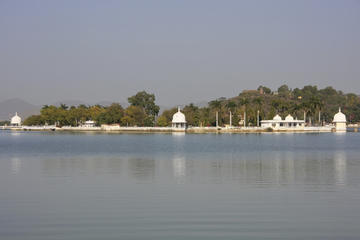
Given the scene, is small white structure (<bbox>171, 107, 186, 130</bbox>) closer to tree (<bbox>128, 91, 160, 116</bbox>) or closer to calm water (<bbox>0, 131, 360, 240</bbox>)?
tree (<bbox>128, 91, 160, 116</bbox>)

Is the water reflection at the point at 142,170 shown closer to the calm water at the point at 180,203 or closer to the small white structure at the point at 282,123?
the calm water at the point at 180,203

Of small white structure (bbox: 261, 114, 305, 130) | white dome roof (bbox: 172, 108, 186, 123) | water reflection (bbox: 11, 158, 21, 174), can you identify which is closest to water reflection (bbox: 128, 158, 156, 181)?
water reflection (bbox: 11, 158, 21, 174)

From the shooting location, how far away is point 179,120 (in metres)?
169

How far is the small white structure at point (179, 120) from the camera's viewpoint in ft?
554

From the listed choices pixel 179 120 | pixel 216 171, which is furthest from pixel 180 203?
pixel 179 120

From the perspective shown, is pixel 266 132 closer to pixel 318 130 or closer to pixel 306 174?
pixel 318 130

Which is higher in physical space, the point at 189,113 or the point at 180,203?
the point at 189,113

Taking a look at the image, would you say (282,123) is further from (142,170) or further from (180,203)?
(180,203)

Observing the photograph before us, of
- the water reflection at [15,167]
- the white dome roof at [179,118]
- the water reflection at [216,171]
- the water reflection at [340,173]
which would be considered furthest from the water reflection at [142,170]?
the white dome roof at [179,118]

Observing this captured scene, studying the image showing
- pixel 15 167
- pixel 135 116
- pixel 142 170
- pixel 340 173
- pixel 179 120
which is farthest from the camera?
pixel 135 116

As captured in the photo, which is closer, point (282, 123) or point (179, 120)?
point (179, 120)

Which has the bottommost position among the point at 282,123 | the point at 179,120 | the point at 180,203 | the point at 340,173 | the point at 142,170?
the point at 180,203

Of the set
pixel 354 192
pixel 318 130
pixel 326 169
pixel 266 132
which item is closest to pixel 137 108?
pixel 266 132

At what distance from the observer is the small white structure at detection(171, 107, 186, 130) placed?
169000 mm
